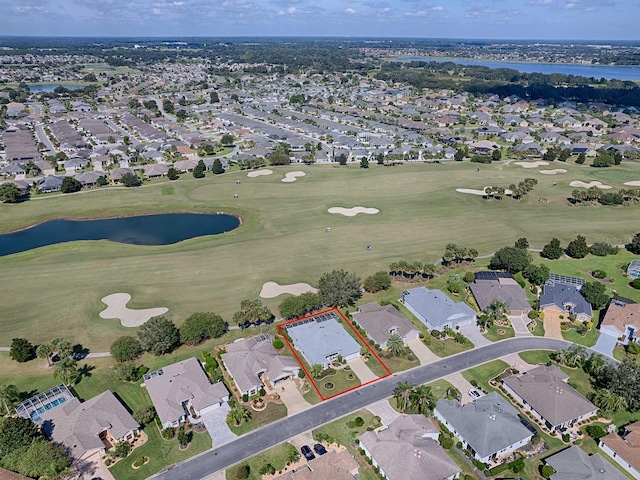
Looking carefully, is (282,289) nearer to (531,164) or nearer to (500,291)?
(500,291)

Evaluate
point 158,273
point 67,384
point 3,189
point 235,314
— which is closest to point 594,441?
point 235,314

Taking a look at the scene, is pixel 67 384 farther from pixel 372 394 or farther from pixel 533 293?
pixel 533 293

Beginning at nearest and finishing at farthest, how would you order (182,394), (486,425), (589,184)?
(486,425) < (182,394) < (589,184)

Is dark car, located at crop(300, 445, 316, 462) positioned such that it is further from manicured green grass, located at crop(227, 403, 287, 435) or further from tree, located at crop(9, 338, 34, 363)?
tree, located at crop(9, 338, 34, 363)

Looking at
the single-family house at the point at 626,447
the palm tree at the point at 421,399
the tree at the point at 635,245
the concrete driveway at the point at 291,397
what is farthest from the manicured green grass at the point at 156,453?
the tree at the point at 635,245

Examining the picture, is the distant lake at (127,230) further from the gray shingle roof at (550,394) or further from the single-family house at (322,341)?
the gray shingle roof at (550,394)

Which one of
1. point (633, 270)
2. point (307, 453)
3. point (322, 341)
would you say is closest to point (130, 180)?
point (322, 341)
